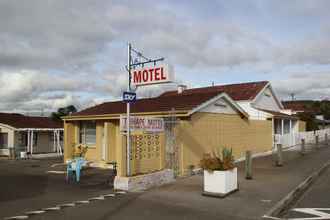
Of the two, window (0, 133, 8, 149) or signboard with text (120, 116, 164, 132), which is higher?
signboard with text (120, 116, 164, 132)

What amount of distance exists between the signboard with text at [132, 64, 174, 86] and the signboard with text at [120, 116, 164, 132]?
1.20 metres

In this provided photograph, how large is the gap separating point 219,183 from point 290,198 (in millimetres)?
1979

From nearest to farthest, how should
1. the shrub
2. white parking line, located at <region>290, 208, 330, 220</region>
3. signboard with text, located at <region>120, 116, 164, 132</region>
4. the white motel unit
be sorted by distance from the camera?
white parking line, located at <region>290, 208, 330, 220</region>
the shrub
signboard with text, located at <region>120, 116, 164, 132</region>
the white motel unit

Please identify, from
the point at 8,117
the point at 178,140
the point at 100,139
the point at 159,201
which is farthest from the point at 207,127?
the point at 8,117

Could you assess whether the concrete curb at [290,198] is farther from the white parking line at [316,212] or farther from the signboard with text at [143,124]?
the signboard with text at [143,124]

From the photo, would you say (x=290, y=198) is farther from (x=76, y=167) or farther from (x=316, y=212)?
(x=76, y=167)

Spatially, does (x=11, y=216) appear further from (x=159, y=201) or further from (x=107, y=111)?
(x=107, y=111)

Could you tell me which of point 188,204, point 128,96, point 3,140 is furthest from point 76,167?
point 3,140

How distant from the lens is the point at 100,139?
2075cm

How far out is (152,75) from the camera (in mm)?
13273

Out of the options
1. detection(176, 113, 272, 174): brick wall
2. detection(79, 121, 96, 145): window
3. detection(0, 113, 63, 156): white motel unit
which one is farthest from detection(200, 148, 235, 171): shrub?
detection(0, 113, 63, 156): white motel unit

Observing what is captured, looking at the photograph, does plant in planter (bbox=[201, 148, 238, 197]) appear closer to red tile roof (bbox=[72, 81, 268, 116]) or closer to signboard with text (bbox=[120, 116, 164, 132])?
signboard with text (bbox=[120, 116, 164, 132])

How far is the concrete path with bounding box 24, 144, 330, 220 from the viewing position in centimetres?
Answer: 884

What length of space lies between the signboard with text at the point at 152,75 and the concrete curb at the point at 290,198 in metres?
5.00
